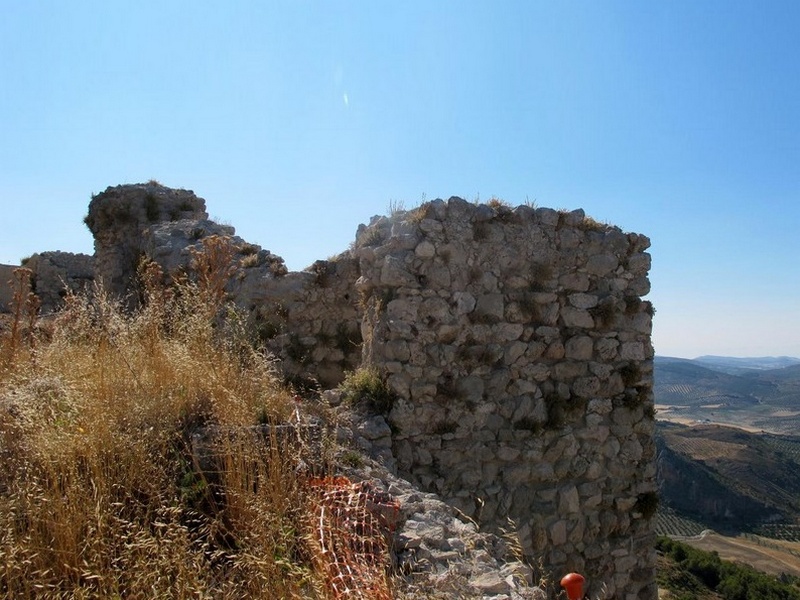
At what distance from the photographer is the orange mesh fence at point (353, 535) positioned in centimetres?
244

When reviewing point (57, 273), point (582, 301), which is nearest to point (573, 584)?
point (582, 301)

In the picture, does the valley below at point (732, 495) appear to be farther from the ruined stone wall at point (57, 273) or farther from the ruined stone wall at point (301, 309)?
the ruined stone wall at point (57, 273)

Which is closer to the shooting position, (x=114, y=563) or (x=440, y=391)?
(x=114, y=563)

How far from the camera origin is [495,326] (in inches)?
230

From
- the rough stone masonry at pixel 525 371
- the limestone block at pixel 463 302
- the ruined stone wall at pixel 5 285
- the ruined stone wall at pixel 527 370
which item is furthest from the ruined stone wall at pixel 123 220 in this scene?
the limestone block at pixel 463 302

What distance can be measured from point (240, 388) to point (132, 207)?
8344 mm

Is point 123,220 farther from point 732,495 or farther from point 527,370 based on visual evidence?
point 732,495

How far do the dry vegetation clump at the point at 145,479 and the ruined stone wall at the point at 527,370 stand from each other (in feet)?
5.89

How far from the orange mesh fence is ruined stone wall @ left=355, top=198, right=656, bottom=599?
2.12m

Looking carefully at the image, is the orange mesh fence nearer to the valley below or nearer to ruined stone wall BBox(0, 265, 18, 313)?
ruined stone wall BBox(0, 265, 18, 313)

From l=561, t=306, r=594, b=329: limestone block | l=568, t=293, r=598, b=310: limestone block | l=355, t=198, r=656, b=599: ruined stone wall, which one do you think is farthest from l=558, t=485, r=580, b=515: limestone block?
l=568, t=293, r=598, b=310: limestone block

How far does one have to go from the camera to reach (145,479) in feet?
9.71

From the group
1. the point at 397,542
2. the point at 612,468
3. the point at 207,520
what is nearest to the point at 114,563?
the point at 207,520

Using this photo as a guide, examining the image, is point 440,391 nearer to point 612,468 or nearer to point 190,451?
point 612,468
